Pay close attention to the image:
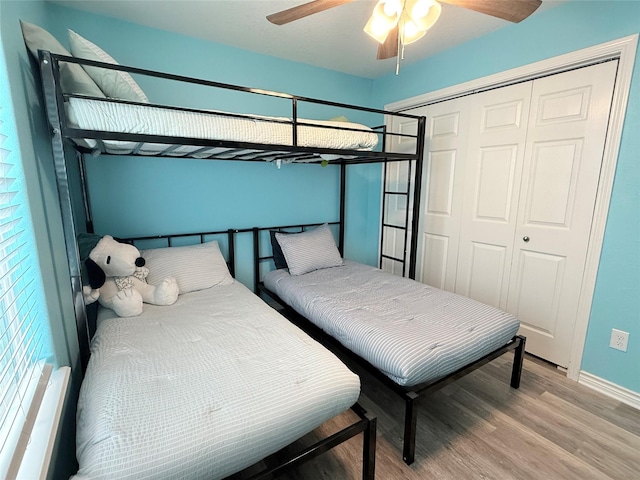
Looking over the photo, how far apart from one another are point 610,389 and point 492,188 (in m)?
1.50

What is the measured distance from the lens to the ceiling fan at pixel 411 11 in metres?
1.29

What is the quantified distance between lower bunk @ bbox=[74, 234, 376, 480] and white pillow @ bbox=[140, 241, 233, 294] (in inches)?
14.1

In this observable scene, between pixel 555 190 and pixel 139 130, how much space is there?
2.53m

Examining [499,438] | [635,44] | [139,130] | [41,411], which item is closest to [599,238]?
[635,44]

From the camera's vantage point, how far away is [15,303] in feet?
2.94

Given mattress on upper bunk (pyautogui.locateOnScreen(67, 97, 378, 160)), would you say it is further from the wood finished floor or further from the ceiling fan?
the wood finished floor

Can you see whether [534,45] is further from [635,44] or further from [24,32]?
[24,32]

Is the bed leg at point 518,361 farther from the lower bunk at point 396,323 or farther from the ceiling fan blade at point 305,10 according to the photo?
the ceiling fan blade at point 305,10

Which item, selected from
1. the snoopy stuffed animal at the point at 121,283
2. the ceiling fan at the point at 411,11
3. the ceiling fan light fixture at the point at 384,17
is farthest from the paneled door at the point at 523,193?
the snoopy stuffed animal at the point at 121,283

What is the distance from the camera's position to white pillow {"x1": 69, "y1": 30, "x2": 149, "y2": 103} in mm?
1360

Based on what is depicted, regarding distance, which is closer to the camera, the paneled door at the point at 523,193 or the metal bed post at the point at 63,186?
the metal bed post at the point at 63,186

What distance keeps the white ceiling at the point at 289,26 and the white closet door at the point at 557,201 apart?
59 cm

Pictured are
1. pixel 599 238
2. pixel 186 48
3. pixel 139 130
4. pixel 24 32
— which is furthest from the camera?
pixel 186 48

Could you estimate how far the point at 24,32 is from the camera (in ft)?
3.90
